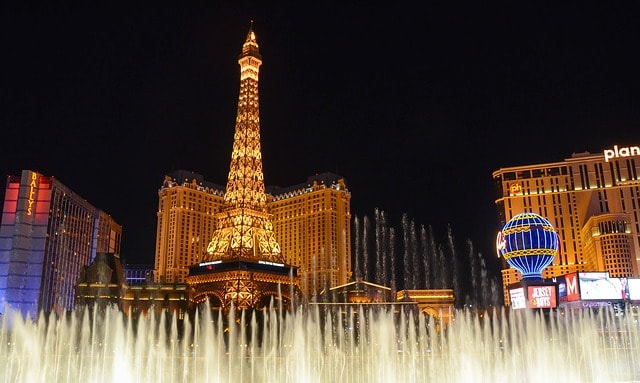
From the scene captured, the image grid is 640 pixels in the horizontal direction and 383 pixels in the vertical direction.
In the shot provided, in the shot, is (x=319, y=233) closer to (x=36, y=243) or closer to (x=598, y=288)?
(x=36, y=243)

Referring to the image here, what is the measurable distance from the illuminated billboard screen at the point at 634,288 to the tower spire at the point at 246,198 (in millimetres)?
37439

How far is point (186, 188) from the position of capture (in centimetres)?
9800

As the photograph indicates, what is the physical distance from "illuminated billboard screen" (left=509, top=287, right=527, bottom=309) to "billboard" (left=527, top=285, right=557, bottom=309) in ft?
1.67

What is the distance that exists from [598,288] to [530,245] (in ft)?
27.0

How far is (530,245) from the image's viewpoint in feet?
143

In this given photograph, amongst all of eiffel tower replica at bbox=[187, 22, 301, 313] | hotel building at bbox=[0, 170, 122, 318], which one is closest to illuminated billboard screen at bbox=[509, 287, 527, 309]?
eiffel tower replica at bbox=[187, 22, 301, 313]

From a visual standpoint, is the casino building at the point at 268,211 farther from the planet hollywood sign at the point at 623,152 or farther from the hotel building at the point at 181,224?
the planet hollywood sign at the point at 623,152

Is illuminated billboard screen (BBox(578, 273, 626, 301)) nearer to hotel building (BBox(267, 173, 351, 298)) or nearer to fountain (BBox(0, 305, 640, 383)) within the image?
fountain (BBox(0, 305, 640, 383))

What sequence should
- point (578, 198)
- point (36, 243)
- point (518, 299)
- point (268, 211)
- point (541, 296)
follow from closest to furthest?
point (541, 296), point (518, 299), point (36, 243), point (268, 211), point (578, 198)

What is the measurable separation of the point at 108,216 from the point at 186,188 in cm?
1369

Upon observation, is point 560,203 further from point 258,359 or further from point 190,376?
point 190,376

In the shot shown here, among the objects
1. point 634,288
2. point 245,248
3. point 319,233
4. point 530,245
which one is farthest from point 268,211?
point 634,288

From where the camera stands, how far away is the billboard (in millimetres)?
43031

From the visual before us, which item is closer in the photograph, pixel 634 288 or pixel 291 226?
pixel 634 288
